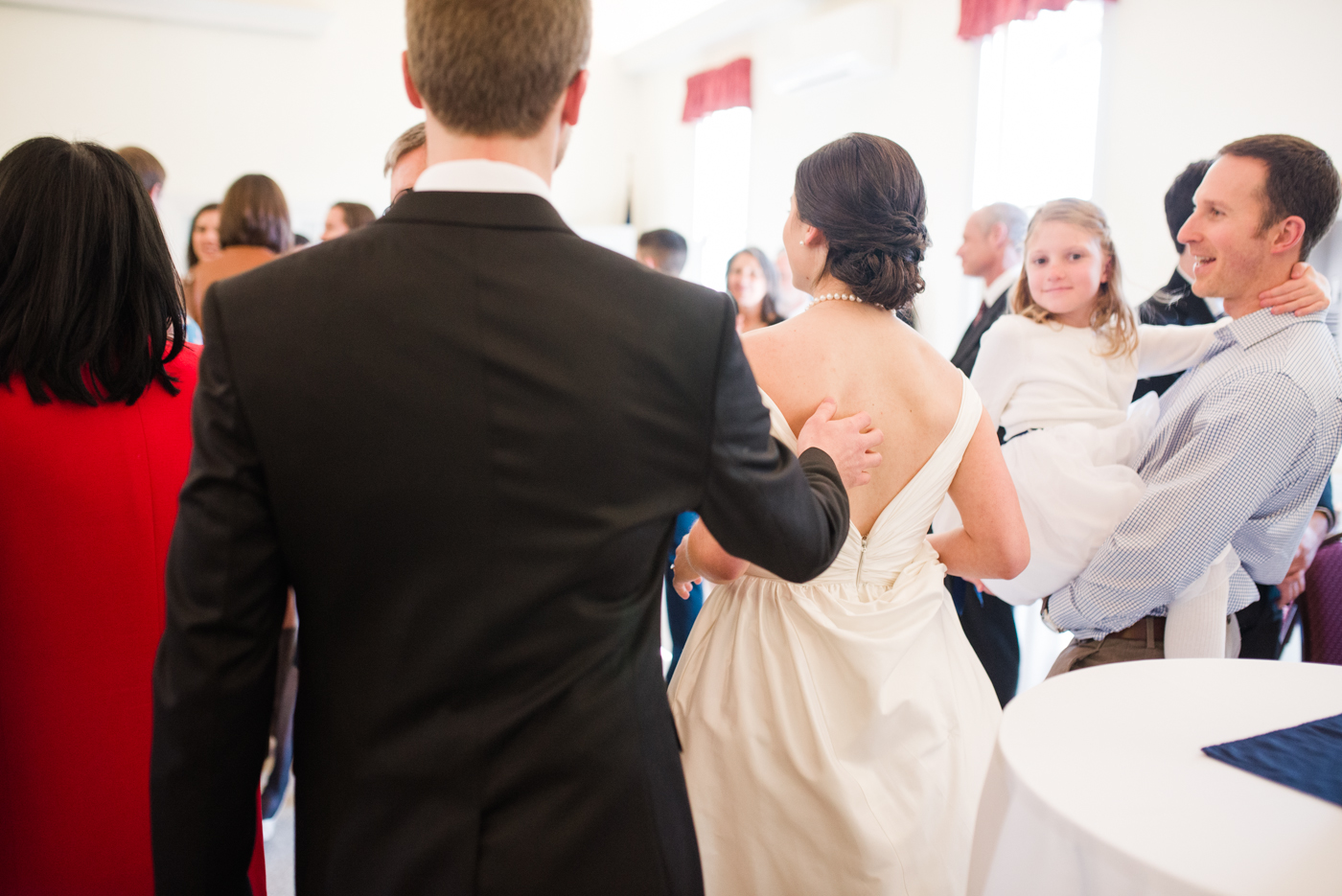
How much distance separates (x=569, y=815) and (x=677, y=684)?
25.5 inches

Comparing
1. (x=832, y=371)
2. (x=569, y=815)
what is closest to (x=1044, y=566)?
(x=832, y=371)

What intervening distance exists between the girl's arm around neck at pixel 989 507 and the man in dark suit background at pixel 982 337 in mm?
847

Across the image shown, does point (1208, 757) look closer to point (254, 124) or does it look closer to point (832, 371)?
point (832, 371)

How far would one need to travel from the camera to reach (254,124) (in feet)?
24.4

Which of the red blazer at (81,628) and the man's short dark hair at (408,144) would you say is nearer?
the red blazer at (81,628)

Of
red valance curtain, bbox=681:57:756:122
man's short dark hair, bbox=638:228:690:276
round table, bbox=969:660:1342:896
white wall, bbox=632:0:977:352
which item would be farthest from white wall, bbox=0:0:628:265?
round table, bbox=969:660:1342:896

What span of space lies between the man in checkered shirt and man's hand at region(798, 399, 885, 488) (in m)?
0.75

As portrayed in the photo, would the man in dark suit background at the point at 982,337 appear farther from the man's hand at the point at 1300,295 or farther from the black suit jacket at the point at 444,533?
the black suit jacket at the point at 444,533

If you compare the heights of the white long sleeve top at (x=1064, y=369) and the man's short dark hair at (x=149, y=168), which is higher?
the man's short dark hair at (x=149, y=168)

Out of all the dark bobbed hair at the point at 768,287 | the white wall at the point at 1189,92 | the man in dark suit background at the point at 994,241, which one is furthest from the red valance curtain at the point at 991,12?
the dark bobbed hair at the point at 768,287

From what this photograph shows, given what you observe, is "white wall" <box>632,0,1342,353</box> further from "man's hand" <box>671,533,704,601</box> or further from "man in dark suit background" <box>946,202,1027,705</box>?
"man's hand" <box>671,533,704,601</box>

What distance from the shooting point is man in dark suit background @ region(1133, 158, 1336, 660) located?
6.68 ft

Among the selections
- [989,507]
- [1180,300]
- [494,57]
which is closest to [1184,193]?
[1180,300]

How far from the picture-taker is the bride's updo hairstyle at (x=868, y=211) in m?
1.35
